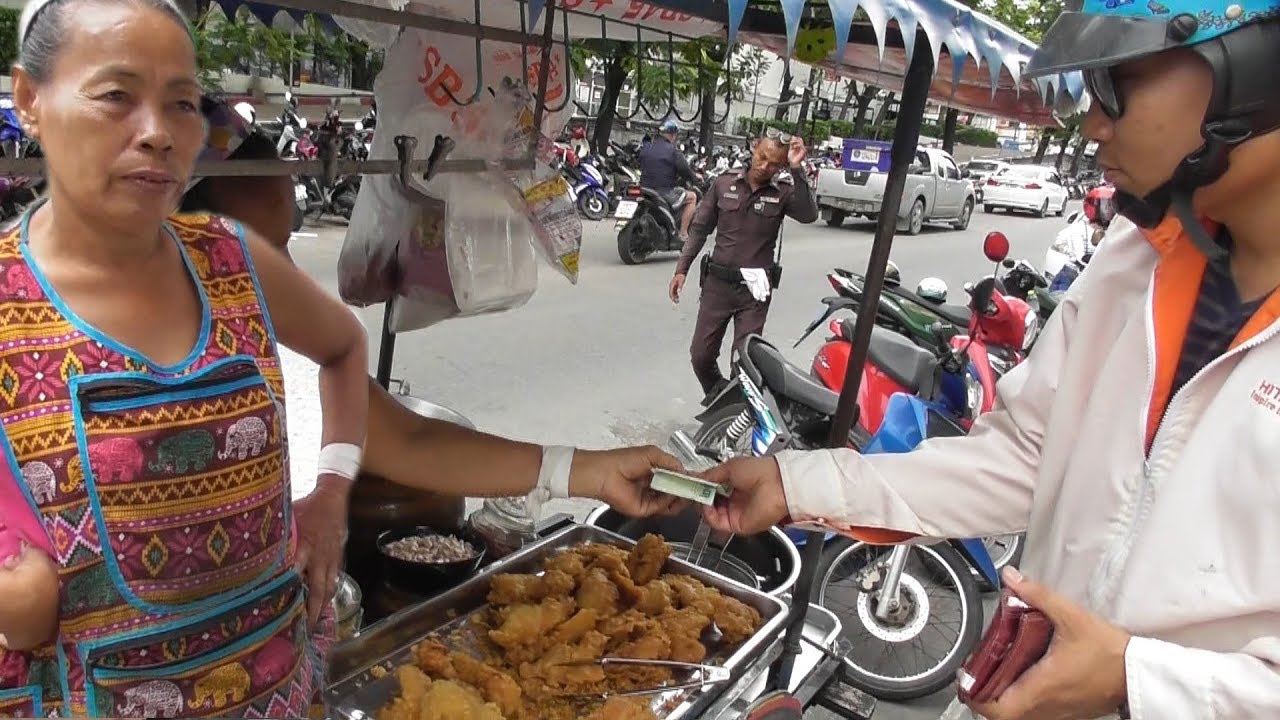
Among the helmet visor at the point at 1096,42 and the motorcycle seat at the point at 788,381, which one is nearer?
the helmet visor at the point at 1096,42

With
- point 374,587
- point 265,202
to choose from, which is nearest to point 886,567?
point 374,587

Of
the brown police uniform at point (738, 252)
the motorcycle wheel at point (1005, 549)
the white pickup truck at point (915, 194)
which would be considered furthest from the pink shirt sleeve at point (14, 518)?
the white pickup truck at point (915, 194)

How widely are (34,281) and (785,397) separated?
11.2ft

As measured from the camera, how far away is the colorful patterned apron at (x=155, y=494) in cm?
109

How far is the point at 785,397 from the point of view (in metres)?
4.18

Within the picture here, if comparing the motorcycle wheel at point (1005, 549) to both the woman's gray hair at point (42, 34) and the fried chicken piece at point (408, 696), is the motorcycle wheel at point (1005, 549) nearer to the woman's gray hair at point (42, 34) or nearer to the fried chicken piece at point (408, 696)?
the fried chicken piece at point (408, 696)

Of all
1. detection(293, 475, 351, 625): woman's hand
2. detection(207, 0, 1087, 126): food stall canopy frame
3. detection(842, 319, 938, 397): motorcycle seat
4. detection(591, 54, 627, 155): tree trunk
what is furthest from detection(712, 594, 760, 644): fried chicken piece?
detection(842, 319, 938, 397): motorcycle seat

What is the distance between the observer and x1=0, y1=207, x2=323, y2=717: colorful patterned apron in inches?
42.9

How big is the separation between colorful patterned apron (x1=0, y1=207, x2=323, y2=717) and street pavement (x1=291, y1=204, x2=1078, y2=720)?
2804 mm

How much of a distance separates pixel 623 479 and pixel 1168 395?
1.07 metres

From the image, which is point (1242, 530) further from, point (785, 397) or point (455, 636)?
point (785, 397)

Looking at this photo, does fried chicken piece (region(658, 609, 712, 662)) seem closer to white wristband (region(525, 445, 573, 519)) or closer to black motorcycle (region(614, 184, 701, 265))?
white wristband (region(525, 445, 573, 519))

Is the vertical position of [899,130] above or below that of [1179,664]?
above

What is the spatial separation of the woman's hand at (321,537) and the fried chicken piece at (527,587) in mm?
500
